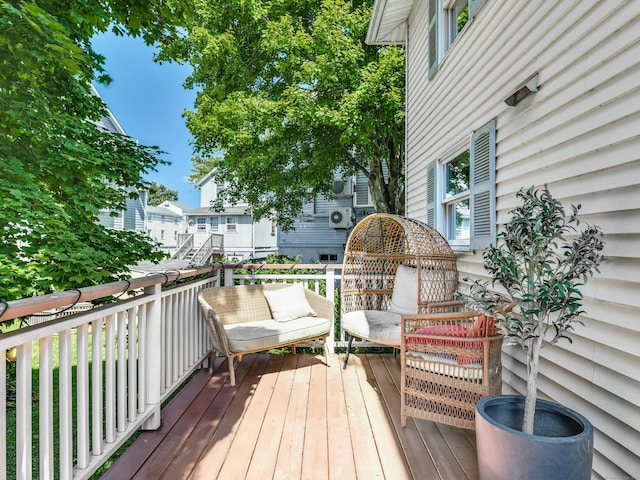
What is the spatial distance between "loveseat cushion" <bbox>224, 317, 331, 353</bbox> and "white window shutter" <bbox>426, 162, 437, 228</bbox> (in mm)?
1889

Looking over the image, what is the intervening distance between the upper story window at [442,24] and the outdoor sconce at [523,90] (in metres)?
1.85

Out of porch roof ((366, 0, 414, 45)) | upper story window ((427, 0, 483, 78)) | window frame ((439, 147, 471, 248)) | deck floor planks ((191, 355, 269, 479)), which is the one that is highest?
porch roof ((366, 0, 414, 45))

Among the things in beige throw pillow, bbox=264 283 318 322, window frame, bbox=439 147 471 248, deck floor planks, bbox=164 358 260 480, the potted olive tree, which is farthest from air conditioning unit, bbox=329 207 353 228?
the potted olive tree

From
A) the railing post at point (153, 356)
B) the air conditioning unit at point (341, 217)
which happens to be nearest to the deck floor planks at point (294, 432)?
the railing post at point (153, 356)

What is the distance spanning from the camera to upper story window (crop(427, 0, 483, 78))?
414 cm

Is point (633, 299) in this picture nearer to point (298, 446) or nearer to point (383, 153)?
point (298, 446)

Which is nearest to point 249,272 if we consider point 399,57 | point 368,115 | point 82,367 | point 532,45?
point 82,367

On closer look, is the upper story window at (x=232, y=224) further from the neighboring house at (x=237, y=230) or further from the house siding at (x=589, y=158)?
the house siding at (x=589, y=158)

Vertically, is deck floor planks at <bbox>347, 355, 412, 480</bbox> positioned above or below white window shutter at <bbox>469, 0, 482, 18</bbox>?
below

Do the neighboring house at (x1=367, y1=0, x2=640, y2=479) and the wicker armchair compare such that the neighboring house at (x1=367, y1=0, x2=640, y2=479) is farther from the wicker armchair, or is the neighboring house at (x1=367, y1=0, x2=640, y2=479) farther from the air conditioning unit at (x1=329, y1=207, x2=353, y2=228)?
the air conditioning unit at (x1=329, y1=207, x2=353, y2=228)

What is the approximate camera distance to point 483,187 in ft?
10.4

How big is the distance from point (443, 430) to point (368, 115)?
258 inches

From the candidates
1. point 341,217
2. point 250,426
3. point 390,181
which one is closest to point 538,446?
point 250,426

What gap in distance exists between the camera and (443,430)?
2.54 m
